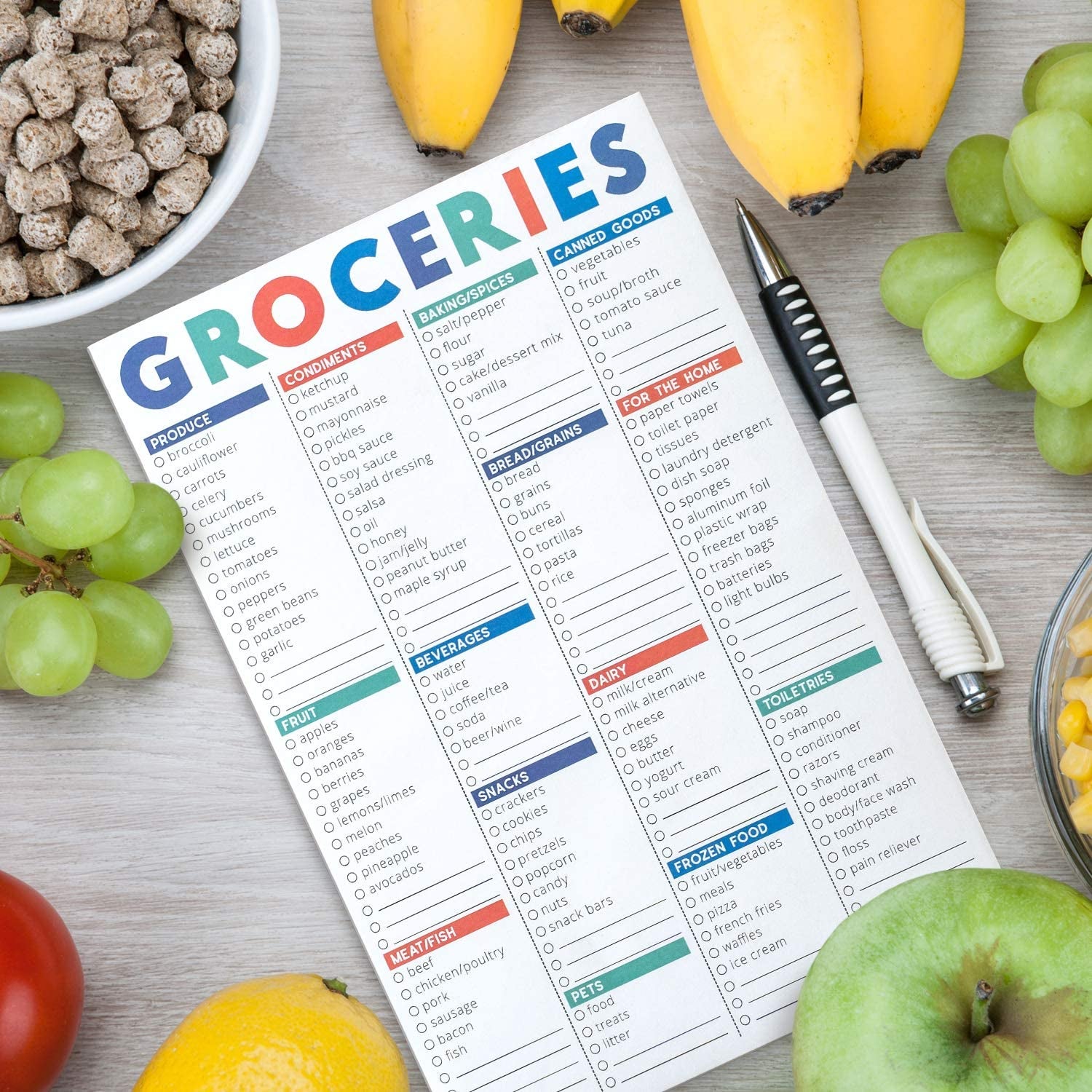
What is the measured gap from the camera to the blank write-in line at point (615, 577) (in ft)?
2.33

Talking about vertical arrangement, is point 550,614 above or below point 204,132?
below

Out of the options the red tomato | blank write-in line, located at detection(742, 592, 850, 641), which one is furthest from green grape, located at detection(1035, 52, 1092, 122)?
the red tomato

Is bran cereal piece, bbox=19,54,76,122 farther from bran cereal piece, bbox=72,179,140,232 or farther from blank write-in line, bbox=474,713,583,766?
blank write-in line, bbox=474,713,583,766

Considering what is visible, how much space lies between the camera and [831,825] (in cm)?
70

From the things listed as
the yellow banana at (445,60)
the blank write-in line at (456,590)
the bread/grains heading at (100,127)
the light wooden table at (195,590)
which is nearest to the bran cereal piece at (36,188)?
the bread/grains heading at (100,127)

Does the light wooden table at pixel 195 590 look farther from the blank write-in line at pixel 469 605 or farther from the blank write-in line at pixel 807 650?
the blank write-in line at pixel 469 605

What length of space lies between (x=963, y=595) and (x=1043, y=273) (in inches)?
8.5

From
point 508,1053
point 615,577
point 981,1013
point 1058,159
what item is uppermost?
point 1058,159

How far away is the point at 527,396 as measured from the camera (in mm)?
719

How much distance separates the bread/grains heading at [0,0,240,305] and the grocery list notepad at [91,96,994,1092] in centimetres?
8

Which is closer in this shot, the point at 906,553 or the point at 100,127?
the point at 100,127

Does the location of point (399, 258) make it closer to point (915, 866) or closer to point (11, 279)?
point (11, 279)

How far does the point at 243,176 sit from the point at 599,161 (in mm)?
234

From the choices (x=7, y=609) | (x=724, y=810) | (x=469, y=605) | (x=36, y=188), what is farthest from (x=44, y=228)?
(x=724, y=810)
